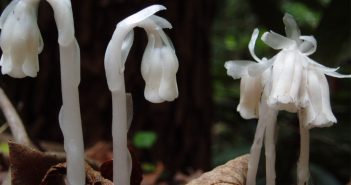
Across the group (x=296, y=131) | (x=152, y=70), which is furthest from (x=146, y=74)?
(x=296, y=131)

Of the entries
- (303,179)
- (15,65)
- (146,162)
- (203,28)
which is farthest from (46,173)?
(203,28)

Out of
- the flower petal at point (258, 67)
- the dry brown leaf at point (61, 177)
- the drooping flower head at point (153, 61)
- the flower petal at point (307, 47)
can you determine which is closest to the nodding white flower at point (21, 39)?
the drooping flower head at point (153, 61)

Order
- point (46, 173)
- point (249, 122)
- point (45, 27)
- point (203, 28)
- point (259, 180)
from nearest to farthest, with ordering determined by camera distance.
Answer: point (46, 173) → point (259, 180) → point (45, 27) → point (203, 28) → point (249, 122)

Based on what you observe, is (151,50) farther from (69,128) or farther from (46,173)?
(46,173)

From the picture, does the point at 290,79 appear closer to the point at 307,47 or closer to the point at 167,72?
the point at 307,47

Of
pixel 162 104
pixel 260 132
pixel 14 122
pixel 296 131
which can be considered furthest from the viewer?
pixel 296 131

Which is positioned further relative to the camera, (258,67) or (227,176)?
(227,176)

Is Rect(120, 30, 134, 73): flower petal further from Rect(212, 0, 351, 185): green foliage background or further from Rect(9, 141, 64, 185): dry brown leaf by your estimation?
Rect(212, 0, 351, 185): green foliage background
